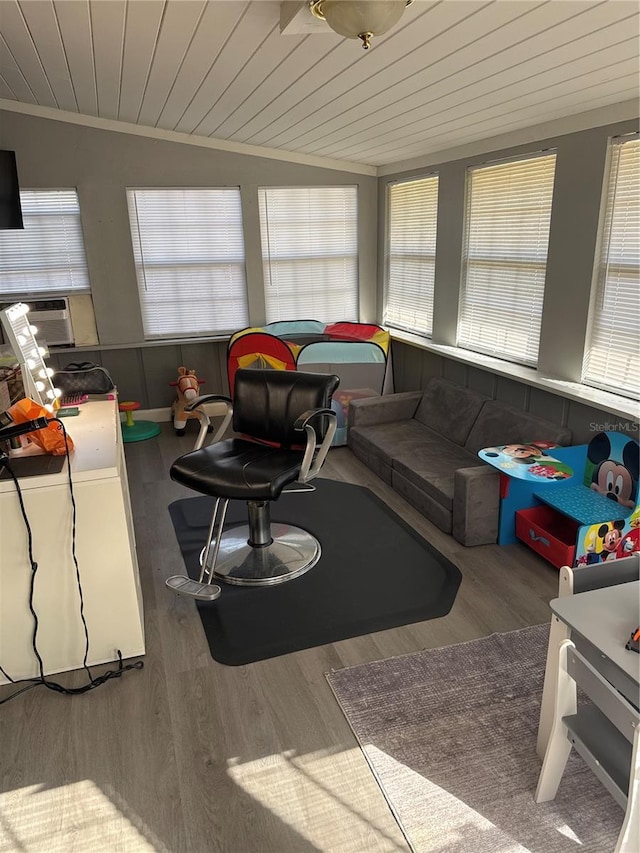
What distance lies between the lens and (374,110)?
3340 millimetres

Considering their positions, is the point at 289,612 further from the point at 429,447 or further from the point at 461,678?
the point at 429,447

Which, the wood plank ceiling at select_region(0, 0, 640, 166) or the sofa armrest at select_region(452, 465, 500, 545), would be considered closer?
the wood plank ceiling at select_region(0, 0, 640, 166)

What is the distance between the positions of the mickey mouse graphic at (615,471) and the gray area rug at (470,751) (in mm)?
881

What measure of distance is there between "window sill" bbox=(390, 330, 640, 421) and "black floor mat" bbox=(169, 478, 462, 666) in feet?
3.58

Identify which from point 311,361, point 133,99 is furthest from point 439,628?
point 133,99

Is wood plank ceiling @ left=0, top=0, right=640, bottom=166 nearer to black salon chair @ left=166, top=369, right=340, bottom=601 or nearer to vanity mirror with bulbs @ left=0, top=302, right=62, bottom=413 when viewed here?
vanity mirror with bulbs @ left=0, top=302, right=62, bottom=413

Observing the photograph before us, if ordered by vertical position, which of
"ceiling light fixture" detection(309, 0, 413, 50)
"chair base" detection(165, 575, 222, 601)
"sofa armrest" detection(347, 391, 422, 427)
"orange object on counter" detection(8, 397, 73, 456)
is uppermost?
"ceiling light fixture" detection(309, 0, 413, 50)

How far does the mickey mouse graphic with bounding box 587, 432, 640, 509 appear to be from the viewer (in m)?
2.77

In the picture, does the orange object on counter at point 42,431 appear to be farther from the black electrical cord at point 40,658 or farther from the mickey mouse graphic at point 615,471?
the mickey mouse graphic at point 615,471

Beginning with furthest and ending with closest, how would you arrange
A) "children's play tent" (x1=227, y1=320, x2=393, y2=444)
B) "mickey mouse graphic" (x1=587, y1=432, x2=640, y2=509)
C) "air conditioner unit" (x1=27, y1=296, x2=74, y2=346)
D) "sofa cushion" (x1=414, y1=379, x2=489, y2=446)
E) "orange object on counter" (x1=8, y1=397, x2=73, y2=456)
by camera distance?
"air conditioner unit" (x1=27, y1=296, x2=74, y2=346)
"children's play tent" (x1=227, y1=320, x2=393, y2=444)
"sofa cushion" (x1=414, y1=379, x2=489, y2=446)
"mickey mouse graphic" (x1=587, y1=432, x2=640, y2=509)
"orange object on counter" (x1=8, y1=397, x2=73, y2=456)

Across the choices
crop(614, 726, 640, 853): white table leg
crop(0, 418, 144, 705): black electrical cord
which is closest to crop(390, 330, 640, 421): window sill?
crop(614, 726, 640, 853): white table leg

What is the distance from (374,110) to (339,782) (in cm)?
329

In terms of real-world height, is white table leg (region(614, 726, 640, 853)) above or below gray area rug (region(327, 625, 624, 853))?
above

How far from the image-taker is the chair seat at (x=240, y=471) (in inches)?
99.9
